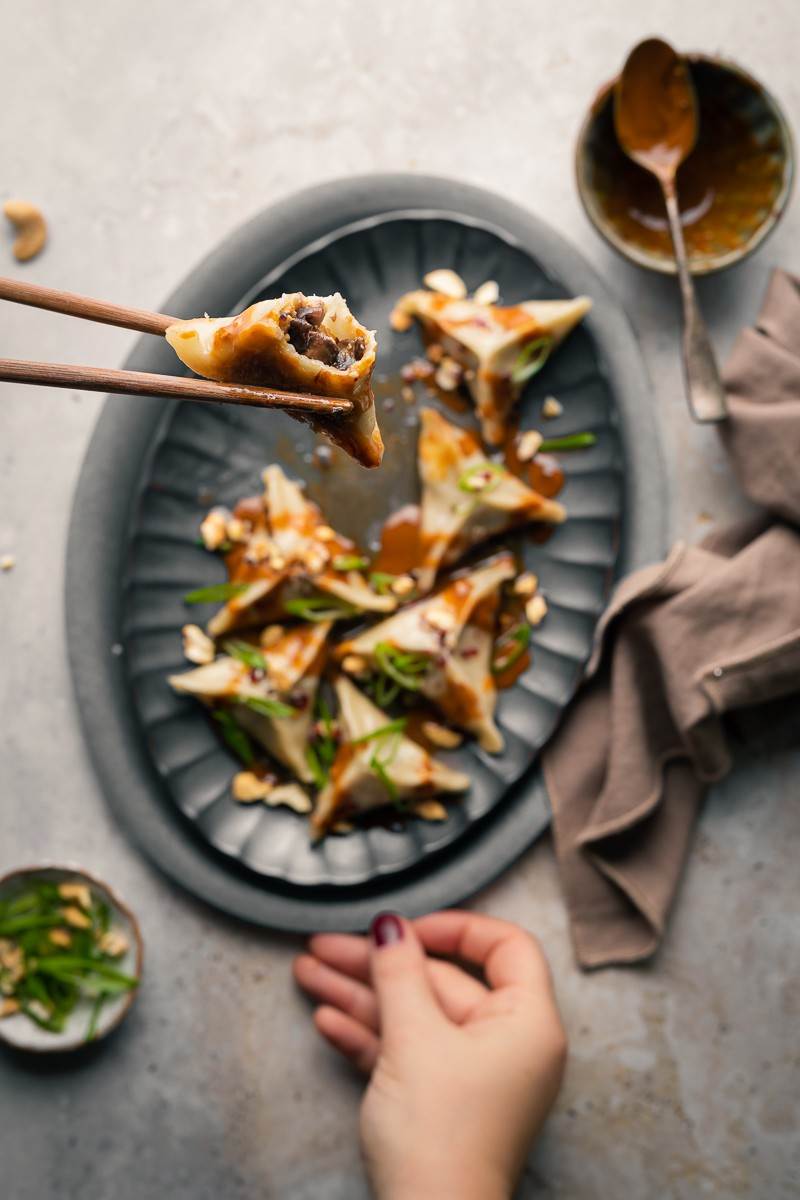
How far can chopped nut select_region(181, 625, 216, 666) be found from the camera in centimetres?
231

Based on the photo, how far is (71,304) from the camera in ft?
4.22

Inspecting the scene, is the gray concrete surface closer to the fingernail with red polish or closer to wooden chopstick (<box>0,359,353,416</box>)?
the fingernail with red polish

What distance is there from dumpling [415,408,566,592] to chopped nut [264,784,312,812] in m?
0.54

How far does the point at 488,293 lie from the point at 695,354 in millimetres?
485

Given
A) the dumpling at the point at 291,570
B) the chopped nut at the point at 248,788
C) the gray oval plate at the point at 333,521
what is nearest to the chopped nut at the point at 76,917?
the gray oval plate at the point at 333,521

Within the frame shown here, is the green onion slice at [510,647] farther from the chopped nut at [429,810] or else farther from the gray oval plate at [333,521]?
the chopped nut at [429,810]

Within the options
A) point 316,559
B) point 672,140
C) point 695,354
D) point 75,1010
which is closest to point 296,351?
point 316,559

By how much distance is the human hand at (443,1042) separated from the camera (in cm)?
206

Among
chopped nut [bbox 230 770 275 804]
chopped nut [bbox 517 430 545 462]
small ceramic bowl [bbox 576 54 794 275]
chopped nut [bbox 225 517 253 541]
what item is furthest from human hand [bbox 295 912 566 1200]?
small ceramic bowl [bbox 576 54 794 275]

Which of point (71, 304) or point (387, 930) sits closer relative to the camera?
point (71, 304)

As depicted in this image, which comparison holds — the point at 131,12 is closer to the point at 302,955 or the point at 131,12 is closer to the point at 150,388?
the point at 150,388

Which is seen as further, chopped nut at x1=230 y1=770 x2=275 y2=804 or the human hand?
chopped nut at x1=230 y1=770 x2=275 y2=804

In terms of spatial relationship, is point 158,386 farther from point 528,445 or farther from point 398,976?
point 398,976

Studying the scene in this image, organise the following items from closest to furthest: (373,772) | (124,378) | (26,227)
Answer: (124,378), (373,772), (26,227)
